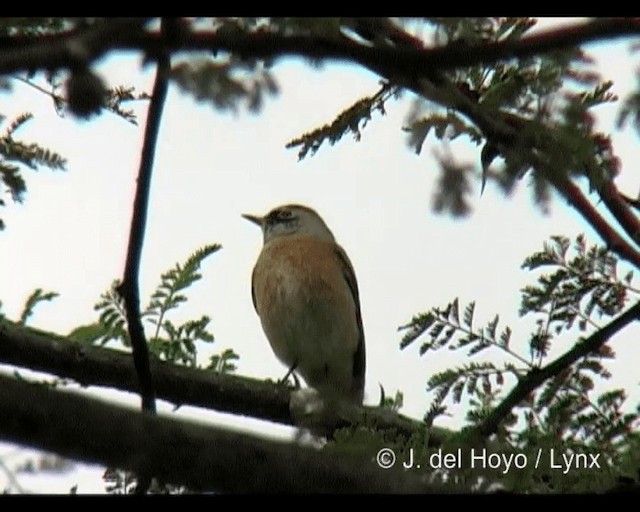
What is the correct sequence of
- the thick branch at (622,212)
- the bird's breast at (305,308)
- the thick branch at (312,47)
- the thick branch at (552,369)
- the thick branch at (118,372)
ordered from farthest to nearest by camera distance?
1. the bird's breast at (305,308)
2. the thick branch at (118,372)
3. the thick branch at (622,212)
4. the thick branch at (552,369)
5. the thick branch at (312,47)

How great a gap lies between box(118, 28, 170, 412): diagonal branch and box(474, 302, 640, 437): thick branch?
3.25 ft

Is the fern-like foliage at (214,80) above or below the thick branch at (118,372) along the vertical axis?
below

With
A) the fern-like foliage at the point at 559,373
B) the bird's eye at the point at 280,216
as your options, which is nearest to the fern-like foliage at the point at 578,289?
the fern-like foliage at the point at 559,373

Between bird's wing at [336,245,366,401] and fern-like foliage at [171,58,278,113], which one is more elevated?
bird's wing at [336,245,366,401]

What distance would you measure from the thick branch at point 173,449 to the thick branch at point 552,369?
4.64 feet

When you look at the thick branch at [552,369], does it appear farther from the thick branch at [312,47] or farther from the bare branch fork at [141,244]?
the thick branch at [312,47]

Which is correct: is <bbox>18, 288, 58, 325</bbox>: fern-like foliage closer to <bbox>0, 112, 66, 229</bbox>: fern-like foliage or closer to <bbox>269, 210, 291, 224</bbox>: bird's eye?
<bbox>0, 112, 66, 229</bbox>: fern-like foliage

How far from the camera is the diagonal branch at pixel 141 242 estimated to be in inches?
98.0

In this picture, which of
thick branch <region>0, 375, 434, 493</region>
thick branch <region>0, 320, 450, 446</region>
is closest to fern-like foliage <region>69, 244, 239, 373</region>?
thick branch <region>0, 320, 450, 446</region>

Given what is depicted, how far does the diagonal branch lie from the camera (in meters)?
2.49

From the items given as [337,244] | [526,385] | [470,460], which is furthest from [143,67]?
[337,244]

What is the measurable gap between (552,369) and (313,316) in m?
4.12

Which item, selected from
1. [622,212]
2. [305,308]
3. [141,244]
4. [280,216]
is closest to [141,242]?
[141,244]

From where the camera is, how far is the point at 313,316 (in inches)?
299
